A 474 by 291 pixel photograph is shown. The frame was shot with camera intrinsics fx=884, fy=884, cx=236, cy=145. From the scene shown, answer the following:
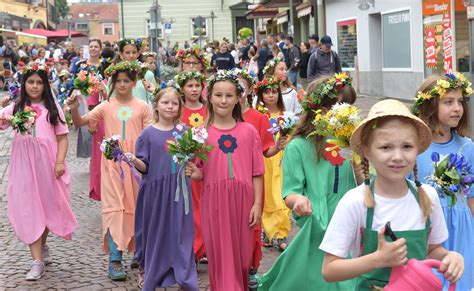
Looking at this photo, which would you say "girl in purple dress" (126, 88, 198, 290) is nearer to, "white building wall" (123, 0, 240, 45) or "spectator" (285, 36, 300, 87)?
"spectator" (285, 36, 300, 87)

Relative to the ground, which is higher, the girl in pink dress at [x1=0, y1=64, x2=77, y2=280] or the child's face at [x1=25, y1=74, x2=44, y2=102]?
the child's face at [x1=25, y1=74, x2=44, y2=102]

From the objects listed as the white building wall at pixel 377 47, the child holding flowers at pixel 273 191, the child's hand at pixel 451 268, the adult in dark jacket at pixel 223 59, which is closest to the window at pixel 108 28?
the white building wall at pixel 377 47

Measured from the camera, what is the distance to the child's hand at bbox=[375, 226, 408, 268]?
120 inches

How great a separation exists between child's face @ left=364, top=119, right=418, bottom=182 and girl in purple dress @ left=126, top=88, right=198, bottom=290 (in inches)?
137

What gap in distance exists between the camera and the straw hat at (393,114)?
3350 millimetres

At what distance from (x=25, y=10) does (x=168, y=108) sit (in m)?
68.7

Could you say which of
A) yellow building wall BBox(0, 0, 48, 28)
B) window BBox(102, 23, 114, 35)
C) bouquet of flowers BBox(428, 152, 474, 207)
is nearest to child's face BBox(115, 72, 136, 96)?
bouquet of flowers BBox(428, 152, 474, 207)

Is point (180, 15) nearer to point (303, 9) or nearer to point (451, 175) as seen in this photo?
point (303, 9)

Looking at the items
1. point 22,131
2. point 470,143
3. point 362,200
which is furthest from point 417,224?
point 22,131

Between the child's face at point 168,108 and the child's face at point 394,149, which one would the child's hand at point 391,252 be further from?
the child's face at point 168,108

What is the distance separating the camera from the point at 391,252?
10.1ft

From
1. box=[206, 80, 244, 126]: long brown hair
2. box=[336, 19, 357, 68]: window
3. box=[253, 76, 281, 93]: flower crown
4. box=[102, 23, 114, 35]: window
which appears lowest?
box=[206, 80, 244, 126]: long brown hair

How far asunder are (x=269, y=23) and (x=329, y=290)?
162 ft

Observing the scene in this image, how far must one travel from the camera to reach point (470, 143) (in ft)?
18.1
